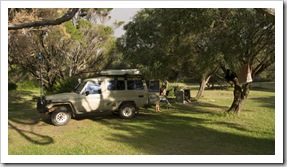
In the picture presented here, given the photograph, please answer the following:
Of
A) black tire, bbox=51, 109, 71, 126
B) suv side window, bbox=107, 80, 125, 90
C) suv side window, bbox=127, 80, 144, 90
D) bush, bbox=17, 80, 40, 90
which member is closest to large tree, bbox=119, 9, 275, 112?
suv side window, bbox=127, 80, 144, 90

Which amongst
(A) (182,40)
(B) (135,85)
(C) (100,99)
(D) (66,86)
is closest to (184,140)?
(C) (100,99)

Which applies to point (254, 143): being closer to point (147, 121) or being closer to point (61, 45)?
point (147, 121)

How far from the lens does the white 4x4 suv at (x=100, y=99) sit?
11156 mm

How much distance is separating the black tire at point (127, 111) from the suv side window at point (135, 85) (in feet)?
2.47

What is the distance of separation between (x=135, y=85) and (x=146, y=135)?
12.1 ft

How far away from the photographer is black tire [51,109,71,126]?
11039mm

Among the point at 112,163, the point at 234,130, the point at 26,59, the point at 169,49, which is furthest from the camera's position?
the point at 26,59

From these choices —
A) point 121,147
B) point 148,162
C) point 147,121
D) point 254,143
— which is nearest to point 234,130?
point 254,143

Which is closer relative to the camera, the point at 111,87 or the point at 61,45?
the point at 111,87

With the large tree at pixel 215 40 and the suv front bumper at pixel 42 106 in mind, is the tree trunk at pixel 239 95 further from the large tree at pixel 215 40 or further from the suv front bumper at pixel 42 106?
the suv front bumper at pixel 42 106

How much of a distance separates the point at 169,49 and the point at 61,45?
13815 mm

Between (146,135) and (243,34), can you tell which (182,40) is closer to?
(243,34)

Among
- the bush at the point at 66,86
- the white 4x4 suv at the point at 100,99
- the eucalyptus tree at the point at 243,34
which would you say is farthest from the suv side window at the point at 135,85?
the bush at the point at 66,86

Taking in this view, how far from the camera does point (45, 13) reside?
1501cm
